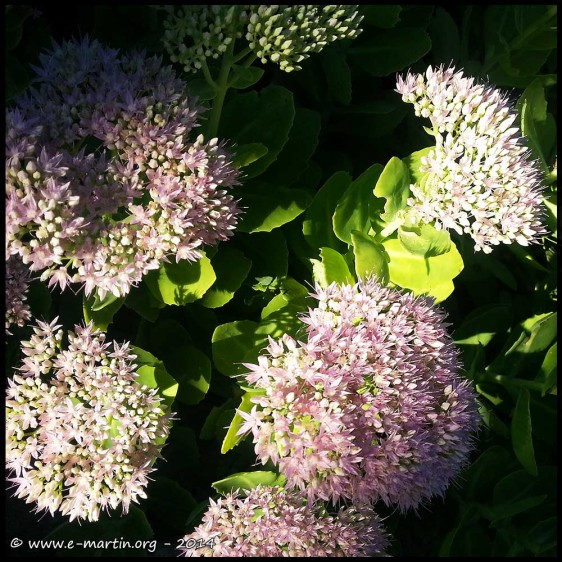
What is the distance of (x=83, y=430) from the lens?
1194 mm

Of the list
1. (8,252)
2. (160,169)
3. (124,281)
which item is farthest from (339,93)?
(8,252)

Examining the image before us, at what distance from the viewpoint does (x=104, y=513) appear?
5.07 ft

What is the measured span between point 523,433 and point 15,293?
48.4 inches

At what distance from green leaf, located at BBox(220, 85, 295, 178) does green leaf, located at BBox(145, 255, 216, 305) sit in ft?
0.86

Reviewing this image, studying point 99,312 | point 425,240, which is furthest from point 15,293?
point 425,240

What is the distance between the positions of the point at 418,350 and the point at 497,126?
0.51 metres

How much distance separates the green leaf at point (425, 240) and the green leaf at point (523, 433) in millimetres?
476

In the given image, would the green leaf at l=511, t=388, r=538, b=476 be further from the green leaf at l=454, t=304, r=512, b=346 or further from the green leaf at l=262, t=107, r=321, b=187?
the green leaf at l=262, t=107, r=321, b=187

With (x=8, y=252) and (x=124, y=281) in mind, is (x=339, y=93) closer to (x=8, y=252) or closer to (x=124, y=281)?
(x=124, y=281)

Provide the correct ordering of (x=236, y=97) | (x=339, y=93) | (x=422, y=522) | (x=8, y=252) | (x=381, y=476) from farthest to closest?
(x=422, y=522), (x=339, y=93), (x=236, y=97), (x=381, y=476), (x=8, y=252)

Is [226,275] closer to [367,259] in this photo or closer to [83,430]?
[367,259]

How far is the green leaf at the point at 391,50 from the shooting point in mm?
1607

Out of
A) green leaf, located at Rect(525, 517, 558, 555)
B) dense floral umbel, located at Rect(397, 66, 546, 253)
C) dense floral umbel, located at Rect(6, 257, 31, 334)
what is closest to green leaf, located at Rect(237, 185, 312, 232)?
dense floral umbel, located at Rect(397, 66, 546, 253)

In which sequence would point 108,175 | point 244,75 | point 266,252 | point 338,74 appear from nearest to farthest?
point 108,175, point 244,75, point 266,252, point 338,74
